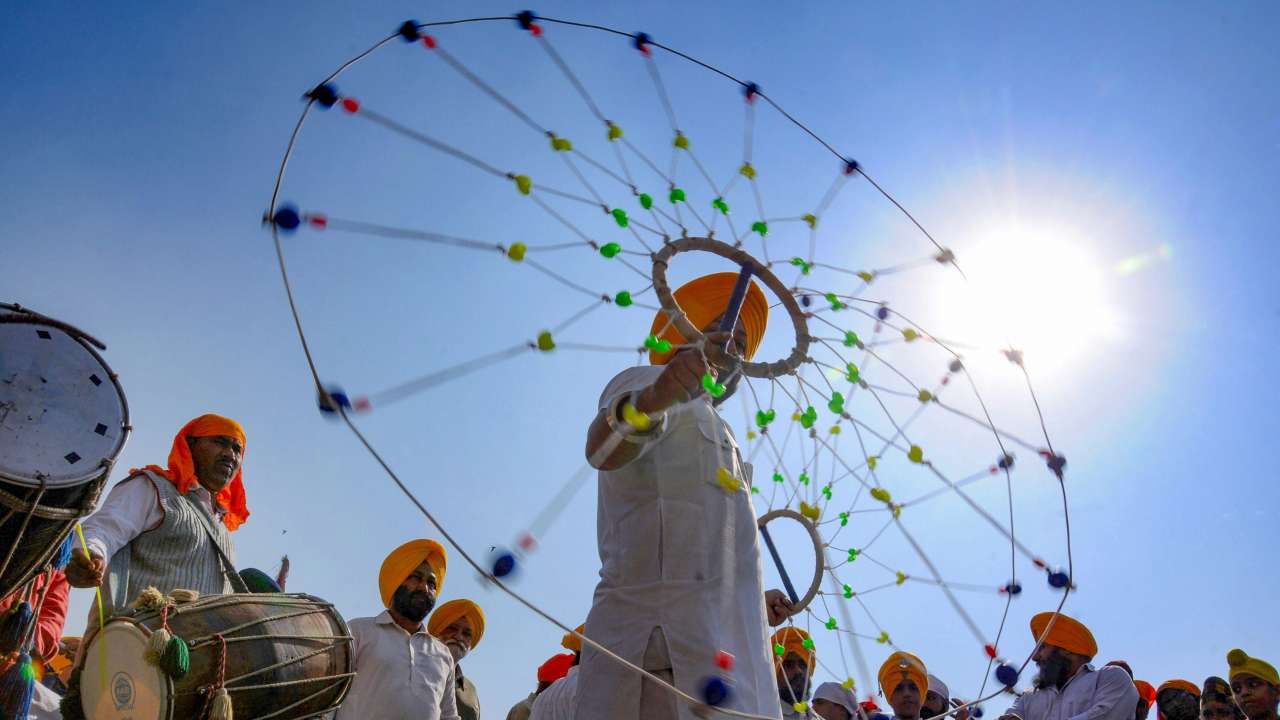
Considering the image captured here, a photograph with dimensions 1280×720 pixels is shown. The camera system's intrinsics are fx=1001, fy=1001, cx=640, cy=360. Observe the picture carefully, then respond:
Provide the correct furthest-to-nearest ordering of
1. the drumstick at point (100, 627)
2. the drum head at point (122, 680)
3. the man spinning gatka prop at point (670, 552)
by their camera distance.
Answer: the drumstick at point (100, 627) < the drum head at point (122, 680) < the man spinning gatka prop at point (670, 552)

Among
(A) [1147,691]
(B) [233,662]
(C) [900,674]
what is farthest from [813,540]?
(A) [1147,691]

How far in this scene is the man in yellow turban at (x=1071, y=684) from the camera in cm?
662

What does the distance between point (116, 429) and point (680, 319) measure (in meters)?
2.42

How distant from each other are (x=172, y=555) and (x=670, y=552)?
2.86 meters

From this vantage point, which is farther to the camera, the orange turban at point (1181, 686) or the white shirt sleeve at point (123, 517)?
the orange turban at point (1181, 686)

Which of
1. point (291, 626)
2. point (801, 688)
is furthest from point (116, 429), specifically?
point (801, 688)

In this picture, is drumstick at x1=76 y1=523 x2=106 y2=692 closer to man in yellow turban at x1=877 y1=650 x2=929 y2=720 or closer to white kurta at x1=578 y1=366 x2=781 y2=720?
white kurta at x1=578 y1=366 x2=781 y2=720

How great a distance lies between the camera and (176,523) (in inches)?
193

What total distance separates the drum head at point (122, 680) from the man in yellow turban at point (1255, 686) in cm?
680

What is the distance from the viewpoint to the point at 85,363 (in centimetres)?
412

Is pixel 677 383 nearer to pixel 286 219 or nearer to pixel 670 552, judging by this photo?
pixel 670 552

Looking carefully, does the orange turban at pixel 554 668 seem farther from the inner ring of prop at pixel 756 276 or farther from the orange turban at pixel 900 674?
the inner ring of prop at pixel 756 276

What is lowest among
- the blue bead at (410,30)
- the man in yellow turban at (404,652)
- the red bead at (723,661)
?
the red bead at (723,661)

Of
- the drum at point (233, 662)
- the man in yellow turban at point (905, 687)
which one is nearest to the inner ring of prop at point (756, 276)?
the drum at point (233, 662)
